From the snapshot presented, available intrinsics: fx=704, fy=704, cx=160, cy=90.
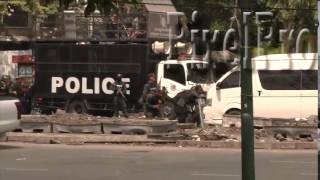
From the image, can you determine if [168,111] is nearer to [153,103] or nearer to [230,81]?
[153,103]

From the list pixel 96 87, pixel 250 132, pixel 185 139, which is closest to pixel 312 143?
pixel 185 139

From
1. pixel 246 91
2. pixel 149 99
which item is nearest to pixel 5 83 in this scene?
pixel 149 99

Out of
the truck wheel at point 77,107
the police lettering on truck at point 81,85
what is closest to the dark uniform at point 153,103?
the police lettering on truck at point 81,85

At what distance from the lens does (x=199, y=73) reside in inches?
893

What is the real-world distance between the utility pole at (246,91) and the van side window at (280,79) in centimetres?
1547

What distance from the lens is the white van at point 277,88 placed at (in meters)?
19.9

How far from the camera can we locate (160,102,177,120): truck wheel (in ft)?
71.3

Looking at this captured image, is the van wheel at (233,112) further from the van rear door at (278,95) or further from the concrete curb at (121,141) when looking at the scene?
the concrete curb at (121,141)

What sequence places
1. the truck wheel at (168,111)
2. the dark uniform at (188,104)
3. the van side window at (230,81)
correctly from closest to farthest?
the van side window at (230,81)
the dark uniform at (188,104)
the truck wheel at (168,111)

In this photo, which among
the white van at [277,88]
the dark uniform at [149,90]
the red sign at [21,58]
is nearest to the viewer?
the white van at [277,88]

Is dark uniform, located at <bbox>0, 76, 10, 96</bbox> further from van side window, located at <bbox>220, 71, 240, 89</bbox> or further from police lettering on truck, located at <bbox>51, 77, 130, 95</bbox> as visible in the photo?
van side window, located at <bbox>220, 71, 240, 89</bbox>

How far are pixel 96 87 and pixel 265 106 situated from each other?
6.69 m

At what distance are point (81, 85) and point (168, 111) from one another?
4151mm

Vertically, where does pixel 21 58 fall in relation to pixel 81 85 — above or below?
above
